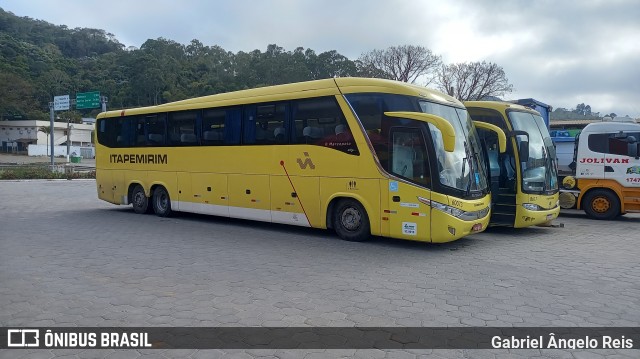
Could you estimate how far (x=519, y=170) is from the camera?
11.2 metres

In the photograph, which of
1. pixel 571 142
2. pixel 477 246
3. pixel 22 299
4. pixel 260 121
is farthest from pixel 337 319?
pixel 571 142

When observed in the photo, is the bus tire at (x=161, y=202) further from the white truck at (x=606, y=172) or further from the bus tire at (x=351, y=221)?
the white truck at (x=606, y=172)

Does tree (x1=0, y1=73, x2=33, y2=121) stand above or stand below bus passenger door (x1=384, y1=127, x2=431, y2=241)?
above

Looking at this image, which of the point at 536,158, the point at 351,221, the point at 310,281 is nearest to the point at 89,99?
the point at 351,221

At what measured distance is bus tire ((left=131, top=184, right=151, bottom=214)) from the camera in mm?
15282

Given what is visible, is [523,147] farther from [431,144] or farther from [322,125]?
[322,125]

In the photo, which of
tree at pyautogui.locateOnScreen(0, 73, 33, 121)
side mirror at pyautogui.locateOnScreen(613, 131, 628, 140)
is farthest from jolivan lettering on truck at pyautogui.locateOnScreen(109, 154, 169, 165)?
tree at pyautogui.locateOnScreen(0, 73, 33, 121)

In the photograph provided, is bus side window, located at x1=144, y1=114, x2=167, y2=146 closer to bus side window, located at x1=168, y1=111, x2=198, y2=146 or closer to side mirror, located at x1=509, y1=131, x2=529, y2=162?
bus side window, located at x1=168, y1=111, x2=198, y2=146

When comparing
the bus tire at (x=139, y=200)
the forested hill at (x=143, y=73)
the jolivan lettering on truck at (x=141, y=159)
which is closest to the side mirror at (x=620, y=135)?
the jolivan lettering on truck at (x=141, y=159)

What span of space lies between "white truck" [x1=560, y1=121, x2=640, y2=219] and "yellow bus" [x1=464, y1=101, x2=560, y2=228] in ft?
10.6

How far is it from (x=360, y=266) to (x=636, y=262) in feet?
16.5

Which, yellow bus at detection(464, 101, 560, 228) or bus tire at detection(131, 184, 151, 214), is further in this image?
bus tire at detection(131, 184, 151, 214)

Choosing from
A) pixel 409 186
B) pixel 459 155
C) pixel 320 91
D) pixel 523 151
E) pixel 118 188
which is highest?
pixel 320 91

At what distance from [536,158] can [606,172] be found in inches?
163
